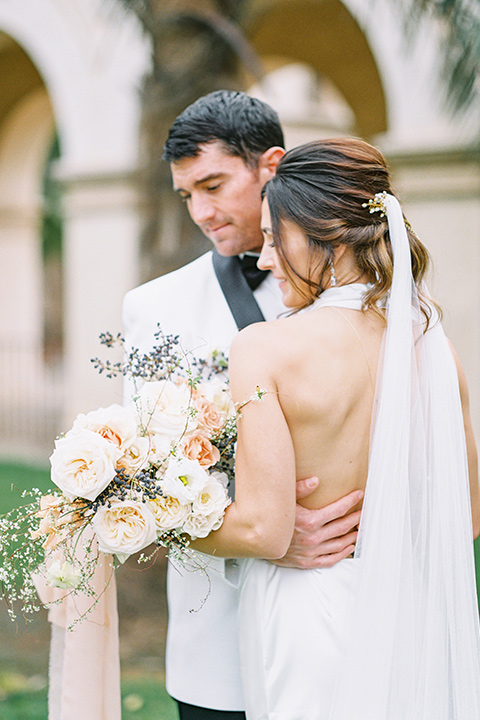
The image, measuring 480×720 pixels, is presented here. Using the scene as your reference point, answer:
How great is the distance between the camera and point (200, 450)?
2029 millimetres

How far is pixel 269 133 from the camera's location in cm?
269

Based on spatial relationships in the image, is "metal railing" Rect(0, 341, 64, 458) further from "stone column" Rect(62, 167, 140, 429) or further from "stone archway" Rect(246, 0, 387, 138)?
"stone archway" Rect(246, 0, 387, 138)

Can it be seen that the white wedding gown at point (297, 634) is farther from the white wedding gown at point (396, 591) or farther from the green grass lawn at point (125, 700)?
the green grass lawn at point (125, 700)

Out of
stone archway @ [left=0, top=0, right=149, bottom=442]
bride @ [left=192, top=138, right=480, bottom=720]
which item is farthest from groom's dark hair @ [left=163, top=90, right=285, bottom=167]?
stone archway @ [left=0, top=0, right=149, bottom=442]

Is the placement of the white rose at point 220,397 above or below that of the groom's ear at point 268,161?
below

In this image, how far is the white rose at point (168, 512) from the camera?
1898mm

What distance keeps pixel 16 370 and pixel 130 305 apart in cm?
1055

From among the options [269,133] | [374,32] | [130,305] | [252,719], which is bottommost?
[252,719]

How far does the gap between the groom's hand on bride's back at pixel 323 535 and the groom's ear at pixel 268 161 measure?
1.21 metres

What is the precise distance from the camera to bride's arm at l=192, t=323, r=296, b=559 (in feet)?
6.11

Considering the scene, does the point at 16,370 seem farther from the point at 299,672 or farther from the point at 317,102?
the point at 299,672

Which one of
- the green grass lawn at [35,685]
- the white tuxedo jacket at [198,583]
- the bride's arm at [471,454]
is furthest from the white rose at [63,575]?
the green grass lawn at [35,685]

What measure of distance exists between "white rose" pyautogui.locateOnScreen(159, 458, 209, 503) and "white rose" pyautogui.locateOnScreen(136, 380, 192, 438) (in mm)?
119

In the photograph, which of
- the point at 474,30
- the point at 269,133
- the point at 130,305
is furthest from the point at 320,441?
the point at 474,30
